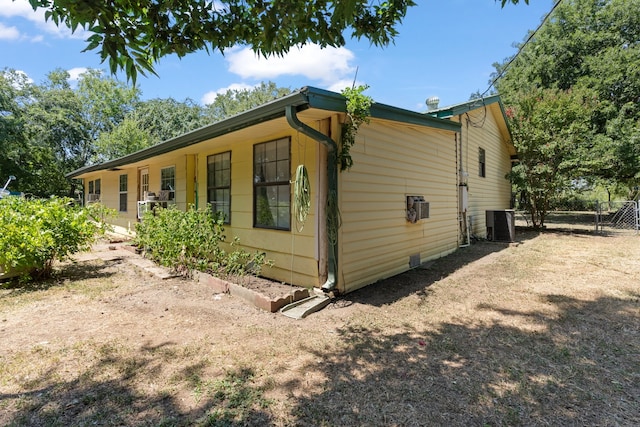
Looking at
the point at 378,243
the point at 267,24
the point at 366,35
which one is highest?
the point at 366,35

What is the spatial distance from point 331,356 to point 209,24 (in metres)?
2.92

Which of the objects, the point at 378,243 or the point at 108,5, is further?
the point at 378,243

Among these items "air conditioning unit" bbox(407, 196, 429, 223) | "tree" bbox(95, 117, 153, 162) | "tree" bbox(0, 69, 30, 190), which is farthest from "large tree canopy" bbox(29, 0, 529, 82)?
"tree" bbox(0, 69, 30, 190)

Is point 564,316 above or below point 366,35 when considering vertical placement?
below

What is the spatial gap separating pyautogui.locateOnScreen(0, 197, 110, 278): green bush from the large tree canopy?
381 centimetres

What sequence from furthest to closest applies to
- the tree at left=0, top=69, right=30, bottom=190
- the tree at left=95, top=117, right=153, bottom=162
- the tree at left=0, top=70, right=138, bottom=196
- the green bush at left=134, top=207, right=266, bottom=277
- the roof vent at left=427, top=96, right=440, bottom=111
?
the tree at left=95, top=117, right=153, bottom=162
the tree at left=0, top=70, right=138, bottom=196
the tree at left=0, top=69, right=30, bottom=190
the roof vent at left=427, top=96, right=440, bottom=111
the green bush at left=134, top=207, right=266, bottom=277

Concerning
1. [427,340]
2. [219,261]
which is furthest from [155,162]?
[427,340]

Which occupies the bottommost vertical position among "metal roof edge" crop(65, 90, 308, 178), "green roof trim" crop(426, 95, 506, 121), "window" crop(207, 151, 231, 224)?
"window" crop(207, 151, 231, 224)

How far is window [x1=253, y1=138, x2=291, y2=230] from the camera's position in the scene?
193 inches

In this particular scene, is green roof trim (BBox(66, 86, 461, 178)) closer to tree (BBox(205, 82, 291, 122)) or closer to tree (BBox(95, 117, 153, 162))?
tree (BBox(95, 117, 153, 162))

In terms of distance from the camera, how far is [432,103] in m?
8.16

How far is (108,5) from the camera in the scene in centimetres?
193

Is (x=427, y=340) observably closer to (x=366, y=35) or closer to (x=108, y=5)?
(x=366, y=35)

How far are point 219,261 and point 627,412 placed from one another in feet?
16.9
